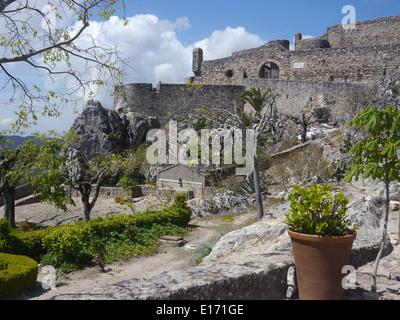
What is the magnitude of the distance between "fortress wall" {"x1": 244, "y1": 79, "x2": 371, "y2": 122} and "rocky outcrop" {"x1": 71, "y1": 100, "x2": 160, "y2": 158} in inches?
361

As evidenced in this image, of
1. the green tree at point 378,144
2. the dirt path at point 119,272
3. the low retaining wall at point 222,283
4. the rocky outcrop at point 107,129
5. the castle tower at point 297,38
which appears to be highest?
the castle tower at point 297,38

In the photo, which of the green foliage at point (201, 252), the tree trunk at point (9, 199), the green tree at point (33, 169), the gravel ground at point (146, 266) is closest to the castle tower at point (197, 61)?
the gravel ground at point (146, 266)

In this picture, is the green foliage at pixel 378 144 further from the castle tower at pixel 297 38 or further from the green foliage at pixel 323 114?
the castle tower at pixel 297 38

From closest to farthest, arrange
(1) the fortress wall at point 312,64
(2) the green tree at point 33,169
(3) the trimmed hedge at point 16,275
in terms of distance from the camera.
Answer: (3) the trimmed hedge at point 16,275, (2) the green tree at point 33,169, (1) the fortress wall at point 312,64

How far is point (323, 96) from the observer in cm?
2050

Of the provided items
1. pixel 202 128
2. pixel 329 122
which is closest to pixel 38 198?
pixel 202 128

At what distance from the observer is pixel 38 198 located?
1973cm

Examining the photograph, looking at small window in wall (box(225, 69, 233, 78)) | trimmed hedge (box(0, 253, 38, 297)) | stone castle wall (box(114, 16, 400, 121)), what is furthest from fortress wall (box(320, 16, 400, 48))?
trimmed hedge (box(0, 253, 38, 297))

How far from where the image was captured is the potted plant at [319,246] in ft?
10.3

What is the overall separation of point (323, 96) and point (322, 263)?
62.1 feet

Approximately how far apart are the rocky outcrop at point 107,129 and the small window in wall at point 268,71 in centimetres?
881

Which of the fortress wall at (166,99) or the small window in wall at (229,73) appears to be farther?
the small window in wall at (229,73)
